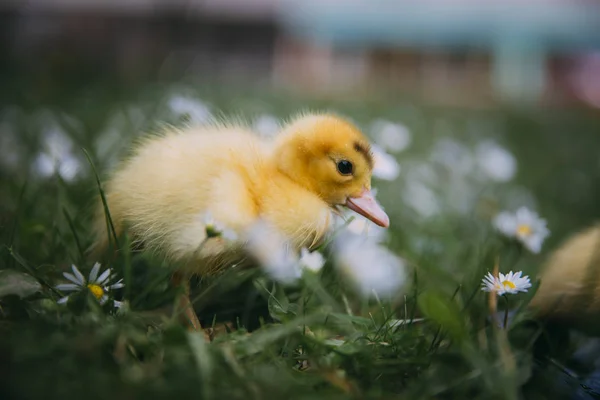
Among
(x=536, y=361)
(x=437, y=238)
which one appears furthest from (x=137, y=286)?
(x=437, y=238)

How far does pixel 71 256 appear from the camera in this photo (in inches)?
41.0

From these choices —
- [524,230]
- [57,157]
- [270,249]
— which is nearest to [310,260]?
[270,249]

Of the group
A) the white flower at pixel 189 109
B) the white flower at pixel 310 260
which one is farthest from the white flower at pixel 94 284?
the white flower at pixel 189 109

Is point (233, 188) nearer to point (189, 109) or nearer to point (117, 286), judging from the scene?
point (117, 286)

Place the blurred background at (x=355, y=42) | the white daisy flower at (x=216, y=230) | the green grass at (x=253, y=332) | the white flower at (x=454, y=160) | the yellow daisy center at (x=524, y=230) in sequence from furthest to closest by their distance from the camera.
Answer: the blurred background at (x=355, y=42) < the white flower at (x=454, y=160) < the yellow daisy center at (x=524, y=230) < the white daisy flower at (x=216, y=230) < the green grass at (x=253, y=332)

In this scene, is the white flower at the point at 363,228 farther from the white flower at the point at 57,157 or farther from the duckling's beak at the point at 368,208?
the white flower at the point at 57,157

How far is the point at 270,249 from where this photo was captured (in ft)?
2.94

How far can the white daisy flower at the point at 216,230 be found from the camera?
0.84 meters

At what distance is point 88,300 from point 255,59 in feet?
34.6

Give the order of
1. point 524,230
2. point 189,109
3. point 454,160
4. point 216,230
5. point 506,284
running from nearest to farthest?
point 216,230
point 506,284
point 524,230
point 189,109
point 454,160

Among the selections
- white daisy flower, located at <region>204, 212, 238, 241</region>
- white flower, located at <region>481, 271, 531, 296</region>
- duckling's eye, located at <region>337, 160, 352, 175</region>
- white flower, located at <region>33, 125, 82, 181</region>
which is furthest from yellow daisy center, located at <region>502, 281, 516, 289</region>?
white flower, located at <region>33, 125, 82, 181</region>

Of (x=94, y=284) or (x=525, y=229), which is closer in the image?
(x=94, y=284)

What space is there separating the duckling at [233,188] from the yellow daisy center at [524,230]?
373 millimetres

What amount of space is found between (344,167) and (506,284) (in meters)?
0.34
